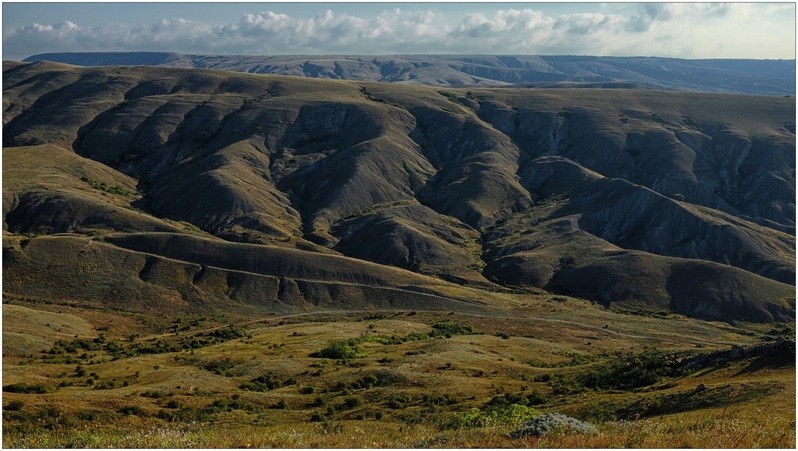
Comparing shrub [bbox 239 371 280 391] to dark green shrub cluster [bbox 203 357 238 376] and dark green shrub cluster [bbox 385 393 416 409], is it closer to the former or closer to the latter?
dark green shrub cluster [bbox 203 357 238 376]

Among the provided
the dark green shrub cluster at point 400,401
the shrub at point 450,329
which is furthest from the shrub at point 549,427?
the shrub at point 450,329

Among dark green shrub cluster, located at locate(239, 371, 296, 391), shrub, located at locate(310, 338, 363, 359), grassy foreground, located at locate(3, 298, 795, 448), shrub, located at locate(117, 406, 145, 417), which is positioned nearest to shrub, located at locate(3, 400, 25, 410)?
grassy foreground, located at locate(3, 298, 795, 448)

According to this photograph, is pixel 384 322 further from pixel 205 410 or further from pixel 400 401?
pixel 205 410

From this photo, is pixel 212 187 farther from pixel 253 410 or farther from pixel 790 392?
pixel 790 392

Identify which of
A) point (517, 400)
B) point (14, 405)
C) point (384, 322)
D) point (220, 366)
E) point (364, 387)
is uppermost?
point (14, 405)

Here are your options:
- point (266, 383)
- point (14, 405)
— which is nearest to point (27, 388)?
point (14, 405)

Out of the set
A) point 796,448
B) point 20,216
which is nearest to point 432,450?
point 796,448
